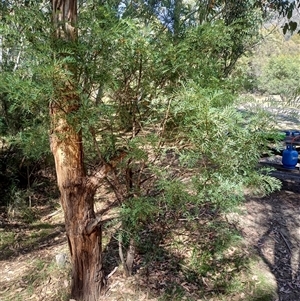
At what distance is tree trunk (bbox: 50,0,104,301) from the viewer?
160 cm

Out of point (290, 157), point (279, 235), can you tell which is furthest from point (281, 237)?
point (290, 157)

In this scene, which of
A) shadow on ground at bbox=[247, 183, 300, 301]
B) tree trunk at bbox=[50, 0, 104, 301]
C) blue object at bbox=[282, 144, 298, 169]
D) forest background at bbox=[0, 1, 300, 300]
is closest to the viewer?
forest background at bbox=[0, 1, 300, 300]

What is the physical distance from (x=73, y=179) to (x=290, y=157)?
337 centimetres

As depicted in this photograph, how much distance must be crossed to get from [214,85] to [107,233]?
2.30 meters

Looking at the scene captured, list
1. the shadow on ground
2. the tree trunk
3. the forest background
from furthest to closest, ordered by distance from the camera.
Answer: the shadow on ground → the tree trunk → the forest background

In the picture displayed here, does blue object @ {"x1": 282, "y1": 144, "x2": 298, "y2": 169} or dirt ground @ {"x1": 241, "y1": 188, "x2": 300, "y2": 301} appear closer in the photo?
dirt ground @ {"x1": 241, "y1": 188, "x2": 300, "y2": 301}

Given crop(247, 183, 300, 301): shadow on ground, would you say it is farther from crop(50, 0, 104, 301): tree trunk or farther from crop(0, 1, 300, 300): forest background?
crop(50, 0, 104, 301): tree trunk

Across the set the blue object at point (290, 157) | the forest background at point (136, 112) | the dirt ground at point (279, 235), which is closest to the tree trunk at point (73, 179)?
the forest background at point (136, 112)

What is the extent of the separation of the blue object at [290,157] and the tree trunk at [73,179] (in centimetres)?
307

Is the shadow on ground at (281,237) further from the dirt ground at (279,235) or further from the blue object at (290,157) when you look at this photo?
the blue object at (290,157)

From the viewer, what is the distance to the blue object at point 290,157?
4.39 m

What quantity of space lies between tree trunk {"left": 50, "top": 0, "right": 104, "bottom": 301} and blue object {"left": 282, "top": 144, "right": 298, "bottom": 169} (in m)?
3.07

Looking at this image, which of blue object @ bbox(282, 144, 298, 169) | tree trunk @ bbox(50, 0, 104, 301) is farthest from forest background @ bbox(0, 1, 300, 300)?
blue object @ bbox(282, 144, 298, 169)

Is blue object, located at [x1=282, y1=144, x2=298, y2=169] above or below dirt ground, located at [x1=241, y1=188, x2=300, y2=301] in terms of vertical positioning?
above
